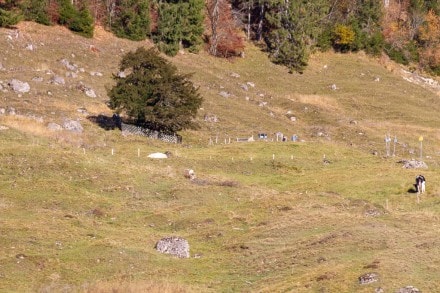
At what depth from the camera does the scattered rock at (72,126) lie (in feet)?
257

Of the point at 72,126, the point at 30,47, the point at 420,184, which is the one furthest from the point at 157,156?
the point at 30,47

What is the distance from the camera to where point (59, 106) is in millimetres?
85875

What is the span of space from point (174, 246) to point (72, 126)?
34323 millimetres

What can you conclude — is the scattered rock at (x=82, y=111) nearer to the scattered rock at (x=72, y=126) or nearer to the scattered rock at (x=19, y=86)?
the scattered rock at (x=72, y=126)

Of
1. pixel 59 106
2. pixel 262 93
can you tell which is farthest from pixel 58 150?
pixel 262 93

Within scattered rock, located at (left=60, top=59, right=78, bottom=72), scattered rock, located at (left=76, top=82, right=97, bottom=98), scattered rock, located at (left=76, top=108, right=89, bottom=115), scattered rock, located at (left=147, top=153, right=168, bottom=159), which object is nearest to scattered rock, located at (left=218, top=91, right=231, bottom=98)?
scattered rock, located at (left=60, top=59, right=78, bottom=72)

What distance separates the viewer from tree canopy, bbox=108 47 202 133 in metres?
81.1

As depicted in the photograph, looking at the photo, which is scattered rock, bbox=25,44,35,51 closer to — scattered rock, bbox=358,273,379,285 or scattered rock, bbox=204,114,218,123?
scattered rock, bbox=204,114,218,123

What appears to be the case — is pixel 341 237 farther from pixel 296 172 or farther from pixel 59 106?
pixel 59 106

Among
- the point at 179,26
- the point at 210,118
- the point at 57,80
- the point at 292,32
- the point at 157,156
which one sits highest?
the point at 179,26

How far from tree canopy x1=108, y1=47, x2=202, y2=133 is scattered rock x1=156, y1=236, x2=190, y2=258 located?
112ft

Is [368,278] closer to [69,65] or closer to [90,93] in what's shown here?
[90,93]

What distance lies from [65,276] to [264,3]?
99045mm

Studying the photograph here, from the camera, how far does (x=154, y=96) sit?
82000 millimetres
